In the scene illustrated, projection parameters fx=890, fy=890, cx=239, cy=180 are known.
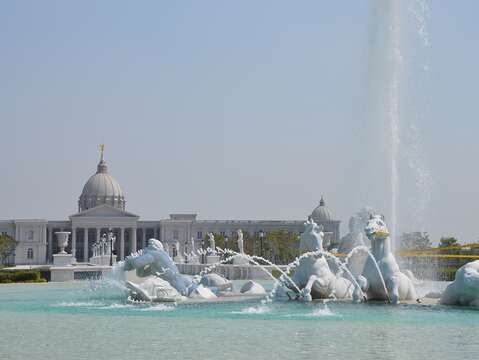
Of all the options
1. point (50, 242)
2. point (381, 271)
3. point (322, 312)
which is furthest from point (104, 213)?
point (322, 312)

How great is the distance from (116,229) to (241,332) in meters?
122

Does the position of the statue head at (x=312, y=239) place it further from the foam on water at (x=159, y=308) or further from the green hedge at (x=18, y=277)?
the green hedge at (x=18, y=277)

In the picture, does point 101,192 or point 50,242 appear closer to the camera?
point 50,242

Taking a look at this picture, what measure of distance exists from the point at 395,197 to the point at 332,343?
38.7ft

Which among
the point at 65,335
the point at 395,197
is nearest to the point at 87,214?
the point at 395,197

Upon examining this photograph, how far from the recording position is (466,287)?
61.2 feet

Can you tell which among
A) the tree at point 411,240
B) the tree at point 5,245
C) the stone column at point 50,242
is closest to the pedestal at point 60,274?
the tree at point 411,240

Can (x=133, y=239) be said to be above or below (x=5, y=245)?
above

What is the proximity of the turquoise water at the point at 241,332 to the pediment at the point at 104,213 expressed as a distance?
115 metres

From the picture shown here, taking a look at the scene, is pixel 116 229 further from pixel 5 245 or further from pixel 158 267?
pixel 158 267

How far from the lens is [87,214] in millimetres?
133750

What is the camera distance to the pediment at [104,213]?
13375cm

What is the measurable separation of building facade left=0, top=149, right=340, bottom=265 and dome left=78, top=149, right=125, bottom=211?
29.2ft

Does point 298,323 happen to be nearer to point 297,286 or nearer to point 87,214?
point 297,286
